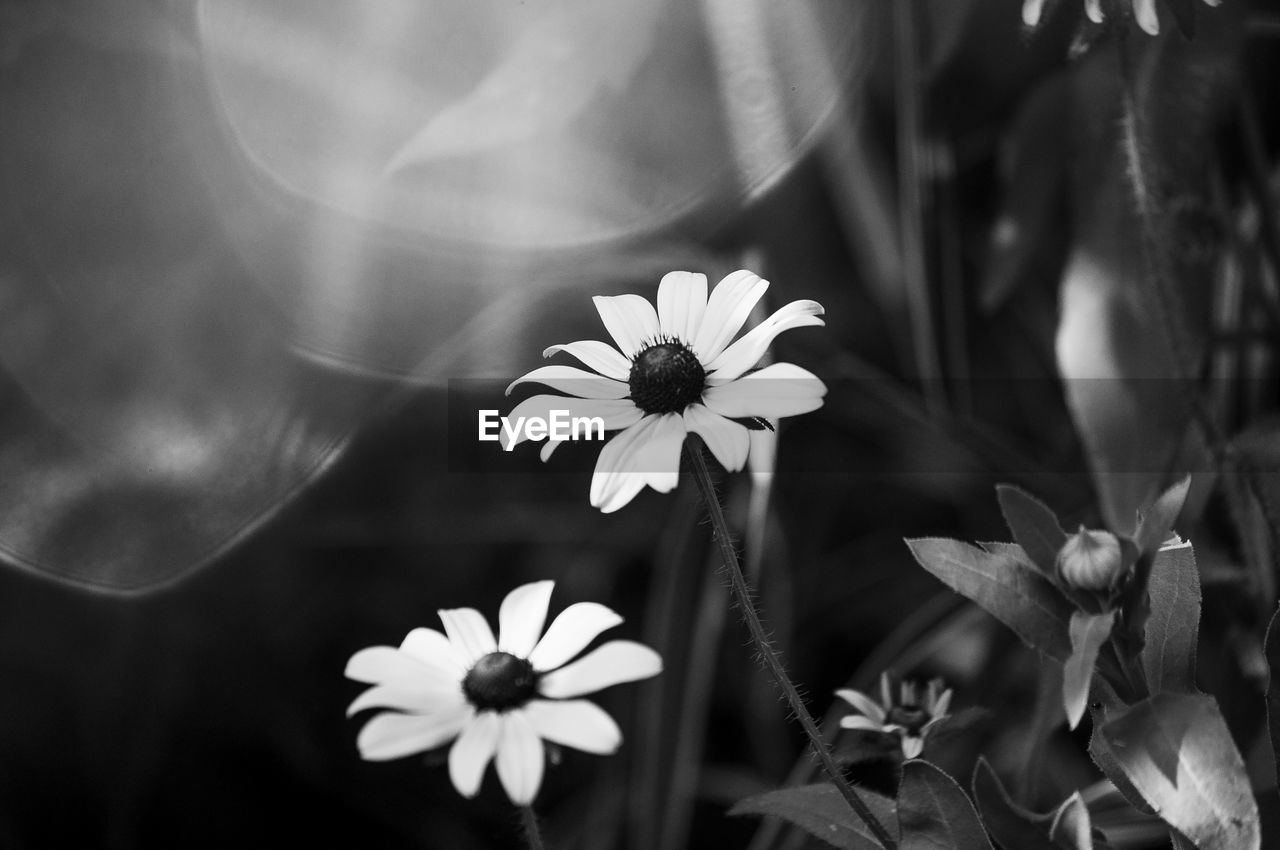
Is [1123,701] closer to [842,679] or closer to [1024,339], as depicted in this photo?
[842,679]

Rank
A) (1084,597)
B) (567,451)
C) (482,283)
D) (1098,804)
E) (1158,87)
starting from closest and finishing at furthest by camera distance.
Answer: (1084,597) → (1098,804) → (1158,87) → (482,283) → (567,451)

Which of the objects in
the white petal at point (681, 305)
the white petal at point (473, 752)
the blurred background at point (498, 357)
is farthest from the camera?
the blurred background at point (498, 357)

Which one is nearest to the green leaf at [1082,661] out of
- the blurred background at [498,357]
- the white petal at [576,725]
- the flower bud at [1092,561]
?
the flower bud at [1092,561]

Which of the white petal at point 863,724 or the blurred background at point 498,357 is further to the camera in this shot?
the blurred background at point 498,357

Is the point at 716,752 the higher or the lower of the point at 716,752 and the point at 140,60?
the lower

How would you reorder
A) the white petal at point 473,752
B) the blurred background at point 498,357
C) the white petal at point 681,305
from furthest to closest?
1. the blurred background at point 498,357
2. the white petal at point 681,305
3. the white petal at point 473,752

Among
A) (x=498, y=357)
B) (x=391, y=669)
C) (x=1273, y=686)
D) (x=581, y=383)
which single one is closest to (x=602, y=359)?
(x=581, y=383)

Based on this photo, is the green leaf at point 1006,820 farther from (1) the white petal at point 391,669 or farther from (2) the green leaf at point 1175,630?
(1) the white petal at point 391,669

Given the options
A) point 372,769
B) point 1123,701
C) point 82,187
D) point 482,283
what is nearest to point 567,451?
point 482,283
